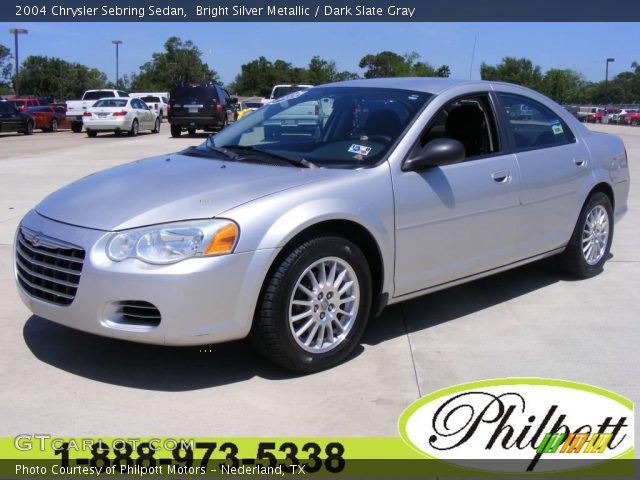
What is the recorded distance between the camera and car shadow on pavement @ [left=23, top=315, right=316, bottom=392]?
3992 mm

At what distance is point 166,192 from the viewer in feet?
13.1

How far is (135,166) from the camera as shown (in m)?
4.75

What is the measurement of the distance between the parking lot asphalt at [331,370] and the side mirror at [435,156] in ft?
3.60

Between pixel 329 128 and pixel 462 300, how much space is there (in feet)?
5.57

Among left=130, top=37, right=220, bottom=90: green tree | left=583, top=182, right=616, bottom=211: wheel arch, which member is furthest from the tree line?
left=583, top=182, right=616, bottom=211: wheel arch

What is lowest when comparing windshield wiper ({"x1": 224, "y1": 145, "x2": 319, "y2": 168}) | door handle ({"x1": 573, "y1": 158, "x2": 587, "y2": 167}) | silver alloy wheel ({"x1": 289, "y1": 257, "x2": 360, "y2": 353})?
silver alloy wheel ({"x1": 289, "y1": 257, "x2": 360, "y2": 353})

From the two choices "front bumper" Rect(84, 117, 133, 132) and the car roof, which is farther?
"front bumper" Rect(84, 117, 133, 132)

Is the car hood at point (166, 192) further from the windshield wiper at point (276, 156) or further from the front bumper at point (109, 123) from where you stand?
the front bumper at point (109, 123)

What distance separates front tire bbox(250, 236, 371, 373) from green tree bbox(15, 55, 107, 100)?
73776 mm

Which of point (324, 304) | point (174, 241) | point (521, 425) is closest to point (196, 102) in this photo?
point (324, 304)

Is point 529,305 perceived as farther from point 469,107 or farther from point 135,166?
point 135,166

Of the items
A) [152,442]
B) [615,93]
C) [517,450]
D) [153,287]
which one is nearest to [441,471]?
[517,450]

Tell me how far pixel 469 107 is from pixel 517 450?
256cm

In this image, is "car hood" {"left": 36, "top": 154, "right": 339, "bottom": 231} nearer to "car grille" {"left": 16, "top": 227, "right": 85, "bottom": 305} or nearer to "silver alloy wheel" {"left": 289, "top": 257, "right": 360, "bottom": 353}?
"car grille" {"left": 16, "top": 227, "right": 85, "bottom": 305}
